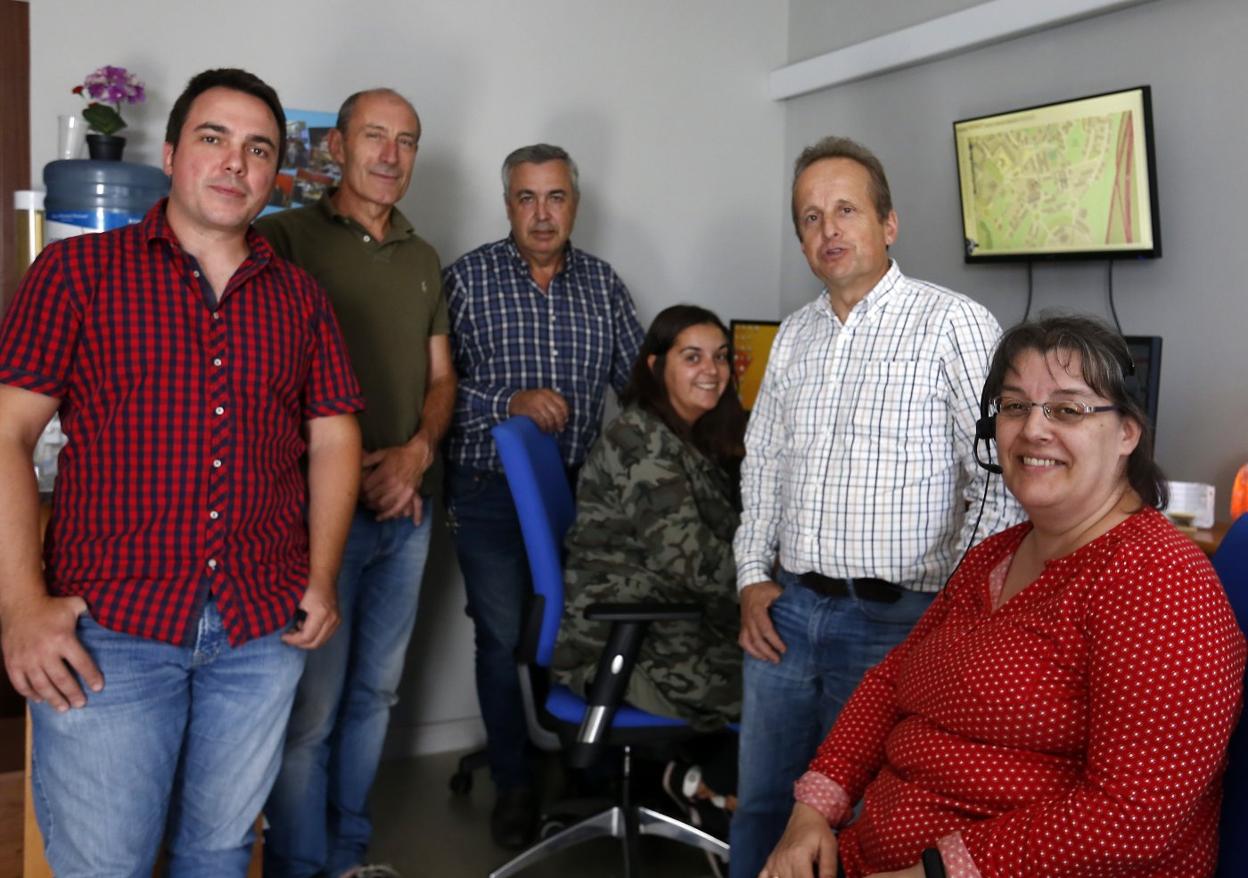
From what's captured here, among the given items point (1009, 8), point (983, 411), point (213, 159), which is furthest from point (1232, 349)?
point (213, 159)

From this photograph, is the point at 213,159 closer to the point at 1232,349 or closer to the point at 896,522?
the point at 896,522

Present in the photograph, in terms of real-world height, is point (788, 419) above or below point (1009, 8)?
below

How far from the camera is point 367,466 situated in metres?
2.48

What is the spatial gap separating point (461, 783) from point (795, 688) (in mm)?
1626

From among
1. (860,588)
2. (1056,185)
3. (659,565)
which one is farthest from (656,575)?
(1056,185)

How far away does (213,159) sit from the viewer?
1.77m

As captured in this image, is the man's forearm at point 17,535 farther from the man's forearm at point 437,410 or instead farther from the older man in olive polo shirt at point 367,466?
the man's forearm at point 437,410

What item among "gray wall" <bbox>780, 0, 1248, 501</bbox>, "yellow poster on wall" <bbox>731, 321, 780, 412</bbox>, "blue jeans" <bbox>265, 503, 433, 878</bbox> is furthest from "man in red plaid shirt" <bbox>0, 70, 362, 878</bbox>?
"gray wall" <bbox>780, 0, 1248, 501</bbox>

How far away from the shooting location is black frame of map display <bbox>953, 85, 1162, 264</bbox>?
9.21 feet

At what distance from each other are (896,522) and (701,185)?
2350mm

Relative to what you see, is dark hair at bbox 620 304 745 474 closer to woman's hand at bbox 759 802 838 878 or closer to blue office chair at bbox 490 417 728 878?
blue office chair at bbox 490 417 728 878

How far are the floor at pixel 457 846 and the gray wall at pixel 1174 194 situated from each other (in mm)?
1670

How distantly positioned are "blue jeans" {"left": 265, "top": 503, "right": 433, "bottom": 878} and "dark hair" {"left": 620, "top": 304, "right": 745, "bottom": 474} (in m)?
0.61

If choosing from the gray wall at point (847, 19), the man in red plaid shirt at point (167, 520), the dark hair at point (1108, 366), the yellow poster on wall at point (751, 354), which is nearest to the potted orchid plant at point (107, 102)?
the man in red plaid shirt at point (167, 520)
